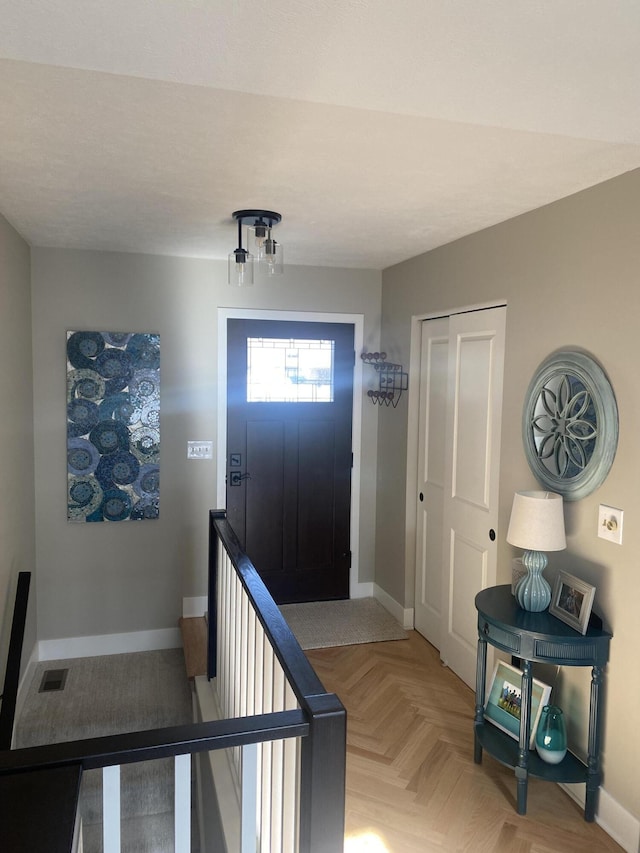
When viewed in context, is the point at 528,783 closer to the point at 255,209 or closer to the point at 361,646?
the point at 361,646

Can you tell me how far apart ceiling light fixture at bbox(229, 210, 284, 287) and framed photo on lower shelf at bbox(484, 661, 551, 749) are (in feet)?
7.03

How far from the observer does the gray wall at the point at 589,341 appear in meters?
2.37

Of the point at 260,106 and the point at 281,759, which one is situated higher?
the point at 260,106

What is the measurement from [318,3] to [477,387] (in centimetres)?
252

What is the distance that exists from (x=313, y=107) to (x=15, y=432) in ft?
8.21

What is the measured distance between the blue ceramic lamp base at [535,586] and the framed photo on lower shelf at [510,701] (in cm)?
33


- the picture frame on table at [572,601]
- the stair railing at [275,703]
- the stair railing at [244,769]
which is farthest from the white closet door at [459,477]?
the stair railing at [244,769]

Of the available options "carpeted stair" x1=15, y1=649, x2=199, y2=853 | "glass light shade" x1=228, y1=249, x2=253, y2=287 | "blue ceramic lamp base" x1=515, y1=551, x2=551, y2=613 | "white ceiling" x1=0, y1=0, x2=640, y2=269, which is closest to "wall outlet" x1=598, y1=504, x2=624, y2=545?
"blue ceramic lamp base" x1=515, y1=551, x2=551, y2=613

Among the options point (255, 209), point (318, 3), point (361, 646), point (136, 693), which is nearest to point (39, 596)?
point (136, 693)

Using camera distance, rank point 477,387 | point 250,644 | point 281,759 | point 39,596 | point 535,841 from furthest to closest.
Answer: point 39,596 < point 477,387 < point 535,841 < point 250,644 < point 281,759

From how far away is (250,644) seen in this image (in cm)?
224

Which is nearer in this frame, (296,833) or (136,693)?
(296,833)

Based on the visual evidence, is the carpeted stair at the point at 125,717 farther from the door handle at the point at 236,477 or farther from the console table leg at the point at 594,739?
the console table leg at the point at 594,739

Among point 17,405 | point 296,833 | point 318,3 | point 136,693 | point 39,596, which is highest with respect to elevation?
point 318,3
